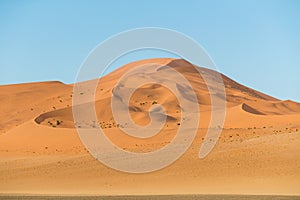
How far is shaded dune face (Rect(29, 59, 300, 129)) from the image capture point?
46209 mm

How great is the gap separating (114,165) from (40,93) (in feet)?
131

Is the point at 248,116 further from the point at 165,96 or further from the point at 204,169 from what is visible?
the point at 204,169

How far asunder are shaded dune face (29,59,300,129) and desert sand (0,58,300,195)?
138mm

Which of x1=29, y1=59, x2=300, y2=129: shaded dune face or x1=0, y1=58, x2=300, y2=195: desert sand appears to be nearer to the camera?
x1=0, y1=58, x2=300, y2=195: desert sand

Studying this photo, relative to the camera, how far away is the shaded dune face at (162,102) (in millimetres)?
46209

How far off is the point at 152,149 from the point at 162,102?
822 inches

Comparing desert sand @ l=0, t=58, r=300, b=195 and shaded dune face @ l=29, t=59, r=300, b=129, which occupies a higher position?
shaded dune face @ l=29, t=59, r=300, b=129

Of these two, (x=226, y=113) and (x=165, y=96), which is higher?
(x=165, y=96)

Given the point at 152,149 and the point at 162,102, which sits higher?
the point at 162,102

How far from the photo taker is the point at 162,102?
177ft

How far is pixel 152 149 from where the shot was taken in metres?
33.3

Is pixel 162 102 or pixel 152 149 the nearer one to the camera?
pixel 152 149

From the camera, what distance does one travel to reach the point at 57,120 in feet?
151

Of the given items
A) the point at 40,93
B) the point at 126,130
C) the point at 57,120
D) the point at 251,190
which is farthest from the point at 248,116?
the point at 40,93
